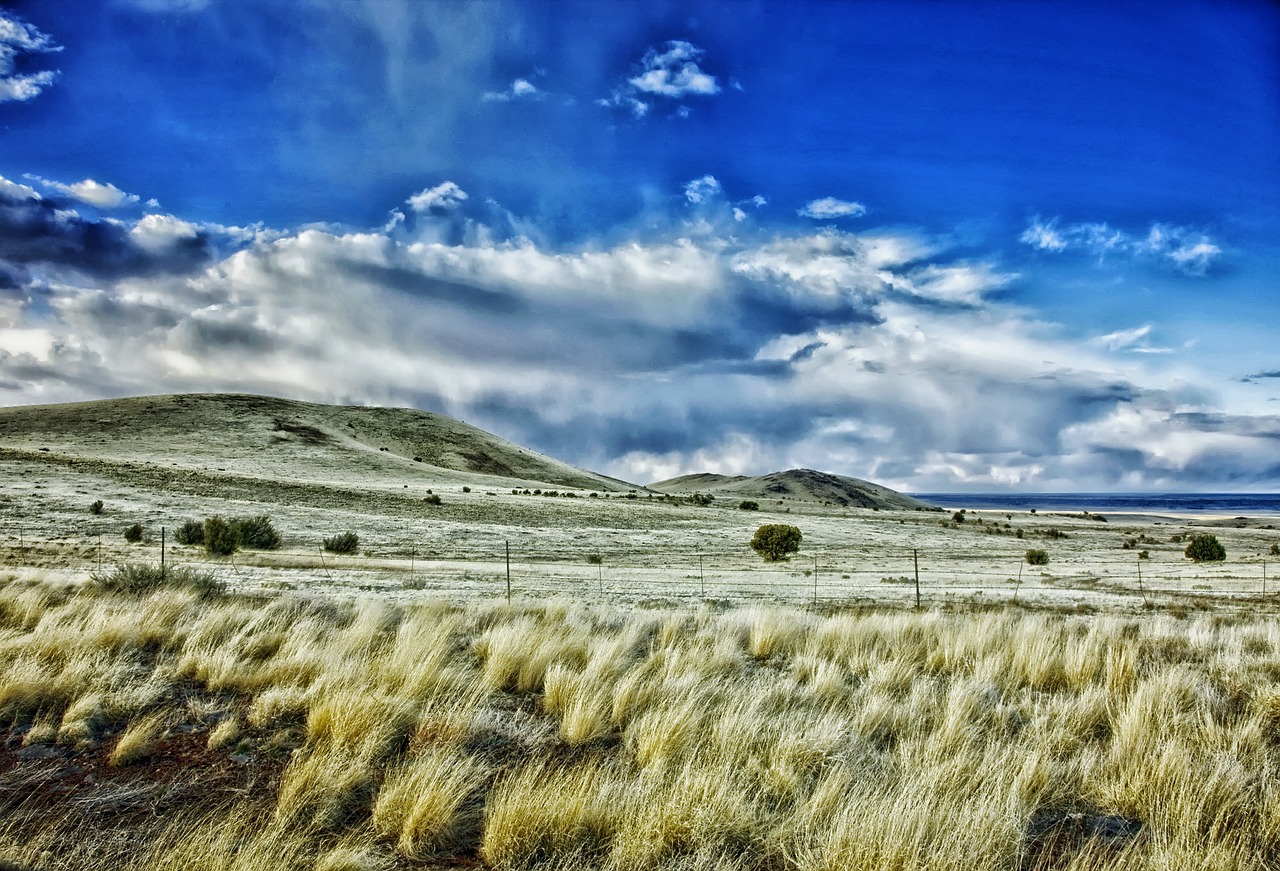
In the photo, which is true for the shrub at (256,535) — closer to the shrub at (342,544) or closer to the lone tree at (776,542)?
the shrub at (342,544)

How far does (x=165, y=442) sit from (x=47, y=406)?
1785 inches

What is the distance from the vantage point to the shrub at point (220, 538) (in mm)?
32781

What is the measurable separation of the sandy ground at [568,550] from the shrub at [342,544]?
1.50 m

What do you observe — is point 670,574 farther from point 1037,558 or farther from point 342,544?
point 1037,558

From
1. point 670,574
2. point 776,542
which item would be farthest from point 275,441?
point 670,574

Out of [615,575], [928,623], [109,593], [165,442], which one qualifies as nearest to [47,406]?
[165,442]

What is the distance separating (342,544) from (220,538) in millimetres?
5862

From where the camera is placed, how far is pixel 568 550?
4400 cm

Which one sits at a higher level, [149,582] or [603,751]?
[149,582]

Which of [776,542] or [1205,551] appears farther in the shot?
[1205,551]

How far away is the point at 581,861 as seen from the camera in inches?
164

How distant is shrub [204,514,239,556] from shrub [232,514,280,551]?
0.43 meters

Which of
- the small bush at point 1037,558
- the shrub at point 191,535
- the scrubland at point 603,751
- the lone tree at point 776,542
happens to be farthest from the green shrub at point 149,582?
the small bush at point 1037,558

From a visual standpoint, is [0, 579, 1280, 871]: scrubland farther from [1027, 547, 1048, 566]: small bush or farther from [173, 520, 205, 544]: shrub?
[1027, 547, 1048, 566]: small bush
